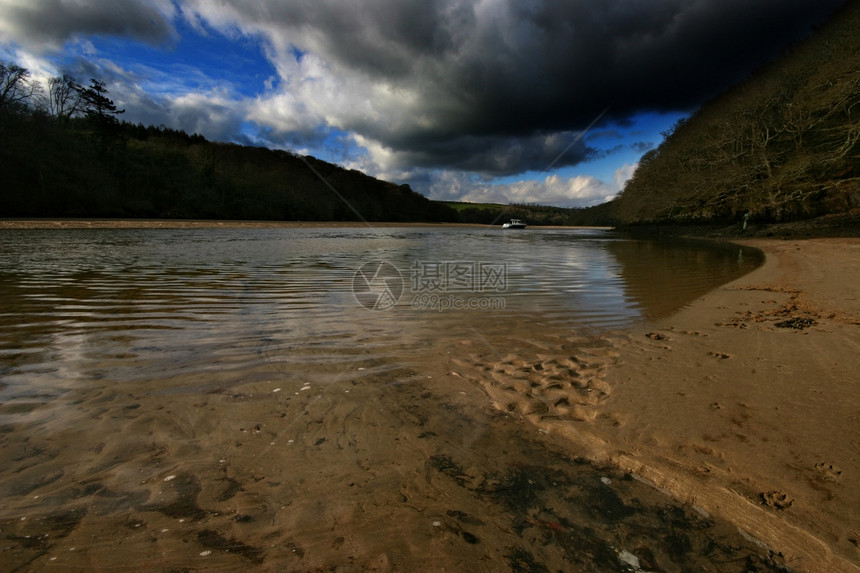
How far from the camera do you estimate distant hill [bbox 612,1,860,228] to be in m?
22.7

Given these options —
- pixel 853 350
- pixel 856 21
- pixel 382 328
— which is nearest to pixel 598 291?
pixel 853 350

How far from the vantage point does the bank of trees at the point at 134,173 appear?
41.8 meters

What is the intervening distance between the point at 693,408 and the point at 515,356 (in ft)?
6.09

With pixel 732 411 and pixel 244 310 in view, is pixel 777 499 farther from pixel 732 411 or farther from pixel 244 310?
pixel 244 310

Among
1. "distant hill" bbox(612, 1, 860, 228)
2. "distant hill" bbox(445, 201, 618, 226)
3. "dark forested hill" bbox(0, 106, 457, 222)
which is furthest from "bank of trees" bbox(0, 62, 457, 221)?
"distant hill" bbox(445, 201, 618, 226)

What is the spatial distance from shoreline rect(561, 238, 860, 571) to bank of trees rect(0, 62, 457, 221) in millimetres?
7169

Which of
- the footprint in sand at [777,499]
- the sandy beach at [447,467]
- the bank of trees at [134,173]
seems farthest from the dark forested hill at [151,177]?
the footprint in sand at [777,499]

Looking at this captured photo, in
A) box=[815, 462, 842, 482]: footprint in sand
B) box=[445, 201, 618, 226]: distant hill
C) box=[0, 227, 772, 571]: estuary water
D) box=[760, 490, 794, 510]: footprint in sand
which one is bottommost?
box=[0, 227, 772, 571]: estuary water

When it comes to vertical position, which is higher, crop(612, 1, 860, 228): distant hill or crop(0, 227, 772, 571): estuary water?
crop(612, 1, 860, 228): distant hill

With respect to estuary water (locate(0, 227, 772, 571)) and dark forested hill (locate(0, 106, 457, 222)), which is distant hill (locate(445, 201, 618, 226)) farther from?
estuary water (locate(0, 227, 772, 571))

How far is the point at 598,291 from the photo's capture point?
9.07 meters

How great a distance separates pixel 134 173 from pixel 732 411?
7967 centimetres

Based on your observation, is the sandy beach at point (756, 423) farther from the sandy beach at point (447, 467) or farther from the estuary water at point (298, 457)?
the estuary water at point (298, 457)

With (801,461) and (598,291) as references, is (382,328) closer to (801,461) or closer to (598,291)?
(801,461)
